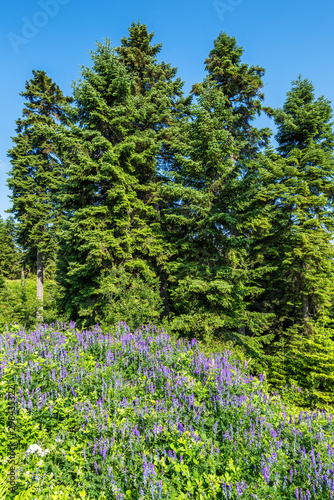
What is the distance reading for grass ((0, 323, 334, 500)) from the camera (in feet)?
9.23

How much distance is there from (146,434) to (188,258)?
9.98 metres

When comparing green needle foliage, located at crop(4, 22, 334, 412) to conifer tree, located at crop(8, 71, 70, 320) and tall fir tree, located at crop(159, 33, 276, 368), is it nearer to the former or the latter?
tall fir tree, located at crop(159, 33, 276, 368)

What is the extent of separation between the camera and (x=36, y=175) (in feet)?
76.9

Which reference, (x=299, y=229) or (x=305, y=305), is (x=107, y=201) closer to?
(x=299, y=229)

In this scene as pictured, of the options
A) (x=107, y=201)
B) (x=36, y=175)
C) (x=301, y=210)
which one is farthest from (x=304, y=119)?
(x=36, y=175)

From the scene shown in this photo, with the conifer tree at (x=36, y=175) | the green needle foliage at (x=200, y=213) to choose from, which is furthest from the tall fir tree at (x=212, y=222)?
the conifer tree at (x=36, y=175)

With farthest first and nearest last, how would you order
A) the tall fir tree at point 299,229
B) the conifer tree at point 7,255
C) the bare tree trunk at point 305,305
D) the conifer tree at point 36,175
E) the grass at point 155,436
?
1. the conifer tree at point 7,255
2. the conifer tree at point 36,175
3. the bare tree trunk at point 305,305
4. the tall fir tree at point 299,229
5. the grass at point 155,436

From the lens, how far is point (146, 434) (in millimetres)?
3496

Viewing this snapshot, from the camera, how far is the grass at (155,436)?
9.23 ft

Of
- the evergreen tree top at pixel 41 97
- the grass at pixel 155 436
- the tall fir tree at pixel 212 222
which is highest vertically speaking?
the evergreen tree top at pixel 41 97

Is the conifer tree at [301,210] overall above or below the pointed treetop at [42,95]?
below

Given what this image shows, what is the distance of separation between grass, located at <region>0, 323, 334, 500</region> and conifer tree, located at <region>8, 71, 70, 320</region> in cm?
2014

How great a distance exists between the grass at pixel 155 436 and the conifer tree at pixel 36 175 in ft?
66.1

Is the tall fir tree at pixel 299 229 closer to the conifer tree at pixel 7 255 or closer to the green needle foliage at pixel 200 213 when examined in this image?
the green needle foliage at pixel 200 213
